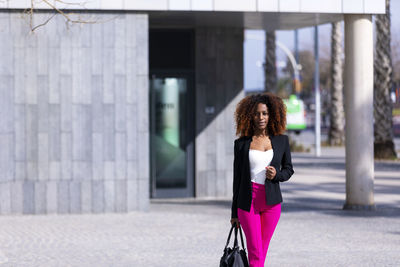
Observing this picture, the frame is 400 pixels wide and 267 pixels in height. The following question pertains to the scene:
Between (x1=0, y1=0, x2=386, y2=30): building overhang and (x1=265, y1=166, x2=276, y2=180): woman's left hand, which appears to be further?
(x1=0, y1=0, x2=386, y2=30): building overhang

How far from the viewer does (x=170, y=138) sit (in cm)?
1744

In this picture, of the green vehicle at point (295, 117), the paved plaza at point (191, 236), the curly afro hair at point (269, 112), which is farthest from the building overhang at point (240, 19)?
the green vehicle at point (295, 117)

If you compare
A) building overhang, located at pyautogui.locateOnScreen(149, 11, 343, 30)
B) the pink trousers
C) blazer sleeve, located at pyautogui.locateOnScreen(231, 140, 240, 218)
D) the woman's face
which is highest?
building overhang, located at pyautogui.locateOnScreen(149, 11, 343, 30)

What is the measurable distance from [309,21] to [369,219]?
4.30 meters

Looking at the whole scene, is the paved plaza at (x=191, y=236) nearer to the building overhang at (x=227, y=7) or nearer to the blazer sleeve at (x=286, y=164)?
the blazer sleeve at (x=286, y=164)

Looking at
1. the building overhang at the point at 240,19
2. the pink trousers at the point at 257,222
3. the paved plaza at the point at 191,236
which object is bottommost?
the paved plaza at the point at 191,236

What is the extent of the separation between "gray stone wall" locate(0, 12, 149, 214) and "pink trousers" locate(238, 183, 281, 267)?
809 cm

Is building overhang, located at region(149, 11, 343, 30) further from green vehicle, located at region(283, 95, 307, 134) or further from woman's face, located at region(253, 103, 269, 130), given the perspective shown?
green vehicle, located at region(283, 95, 307, 134)

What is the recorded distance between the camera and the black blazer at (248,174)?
664 centimetres

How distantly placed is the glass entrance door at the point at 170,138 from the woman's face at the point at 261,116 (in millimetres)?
10700

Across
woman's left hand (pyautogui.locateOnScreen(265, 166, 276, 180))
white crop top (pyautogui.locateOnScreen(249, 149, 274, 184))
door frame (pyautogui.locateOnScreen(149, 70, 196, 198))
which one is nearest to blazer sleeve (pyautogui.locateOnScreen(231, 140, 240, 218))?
white crop top (pyautogui.locateOnScreen(249, 149, 274, 184))

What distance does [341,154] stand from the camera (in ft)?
109

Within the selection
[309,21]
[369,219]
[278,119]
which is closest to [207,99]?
[309,21]

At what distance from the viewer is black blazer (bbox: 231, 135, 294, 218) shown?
21.8ft
